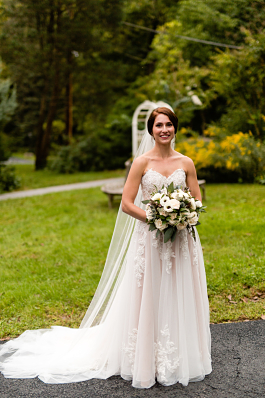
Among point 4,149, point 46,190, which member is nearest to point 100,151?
point 46,190

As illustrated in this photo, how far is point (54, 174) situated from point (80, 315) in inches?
682

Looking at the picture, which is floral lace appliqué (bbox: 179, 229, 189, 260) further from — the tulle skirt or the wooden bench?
the wooden bench

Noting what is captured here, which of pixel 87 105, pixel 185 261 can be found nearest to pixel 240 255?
pixel 185 261

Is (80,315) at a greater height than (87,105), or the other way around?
(87,105)

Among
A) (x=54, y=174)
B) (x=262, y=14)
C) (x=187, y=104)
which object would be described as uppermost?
(x=262, y=14)

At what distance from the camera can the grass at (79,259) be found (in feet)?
15.4

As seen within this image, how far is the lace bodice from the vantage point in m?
3.19

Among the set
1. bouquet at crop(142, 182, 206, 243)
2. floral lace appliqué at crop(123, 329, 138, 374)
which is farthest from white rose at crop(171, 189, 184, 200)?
floral lace appliqué at crop(123, 329, 138, 374)

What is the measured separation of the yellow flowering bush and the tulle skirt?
10212mm

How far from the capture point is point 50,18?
21.0 m

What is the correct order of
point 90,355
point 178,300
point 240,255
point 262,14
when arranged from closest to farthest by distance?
1. point 178,300
2. point 90,355
3. point 240,255
4. point 262,14

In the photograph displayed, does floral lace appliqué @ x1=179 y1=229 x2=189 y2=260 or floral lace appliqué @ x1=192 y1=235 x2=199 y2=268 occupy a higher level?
floral lace appliqué @ x1=179 y1=229 x2=189 y2=260

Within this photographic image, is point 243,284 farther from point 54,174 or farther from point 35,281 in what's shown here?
point 54,174

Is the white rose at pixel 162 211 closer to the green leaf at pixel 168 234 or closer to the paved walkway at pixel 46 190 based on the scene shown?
the green leaf at pixel 168 234
